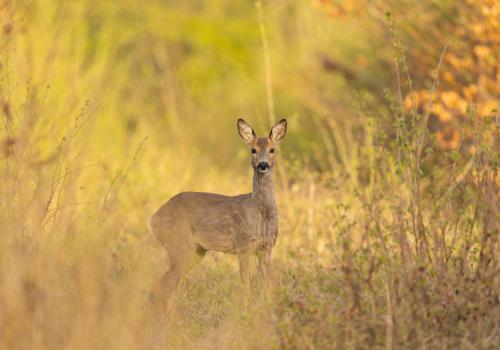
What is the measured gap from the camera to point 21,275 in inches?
199

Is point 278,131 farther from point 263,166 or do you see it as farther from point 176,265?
point 176,265

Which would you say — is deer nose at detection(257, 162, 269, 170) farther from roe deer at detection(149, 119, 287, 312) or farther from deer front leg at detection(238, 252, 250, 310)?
deer front leg at detection(238, 252, 250, 310)

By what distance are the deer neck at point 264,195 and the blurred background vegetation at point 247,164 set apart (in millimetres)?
468

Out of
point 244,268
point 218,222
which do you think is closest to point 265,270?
point 244,268

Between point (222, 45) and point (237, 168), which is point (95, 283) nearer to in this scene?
point (237, 168)

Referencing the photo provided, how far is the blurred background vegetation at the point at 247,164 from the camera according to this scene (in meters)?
5.46

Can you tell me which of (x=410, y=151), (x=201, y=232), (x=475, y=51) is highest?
(x=475, y=51)

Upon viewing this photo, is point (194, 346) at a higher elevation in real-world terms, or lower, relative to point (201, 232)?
lower

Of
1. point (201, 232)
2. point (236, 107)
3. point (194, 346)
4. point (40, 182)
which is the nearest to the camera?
point (40, 182)

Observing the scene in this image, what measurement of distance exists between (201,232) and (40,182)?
118 inches

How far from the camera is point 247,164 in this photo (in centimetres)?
1820

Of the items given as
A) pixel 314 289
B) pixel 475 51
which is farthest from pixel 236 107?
pixel 314 289

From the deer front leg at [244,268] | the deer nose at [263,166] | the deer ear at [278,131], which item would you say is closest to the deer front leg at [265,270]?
Result: the deer front leg at [244,268]

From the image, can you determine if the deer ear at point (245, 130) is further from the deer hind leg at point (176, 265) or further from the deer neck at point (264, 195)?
the deer hind leg at point (176, 265)
